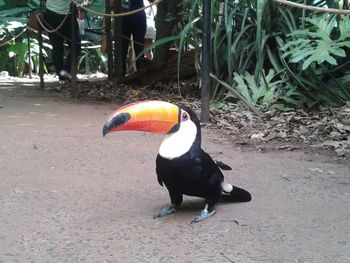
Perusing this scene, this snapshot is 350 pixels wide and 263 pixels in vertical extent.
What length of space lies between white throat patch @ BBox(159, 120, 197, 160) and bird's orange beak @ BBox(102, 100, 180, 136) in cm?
5

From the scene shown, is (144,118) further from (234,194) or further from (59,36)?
(59,36)

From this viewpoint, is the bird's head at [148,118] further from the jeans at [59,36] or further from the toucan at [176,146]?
the jeans at [59,36]

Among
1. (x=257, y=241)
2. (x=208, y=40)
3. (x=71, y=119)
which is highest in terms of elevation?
(x=208, y=40)

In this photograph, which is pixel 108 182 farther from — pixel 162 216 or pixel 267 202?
pixel 267 202

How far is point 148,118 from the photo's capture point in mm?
2275

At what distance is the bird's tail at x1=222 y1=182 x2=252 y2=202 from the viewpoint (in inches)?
104

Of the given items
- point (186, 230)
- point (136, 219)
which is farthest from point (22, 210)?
point (186, 230)

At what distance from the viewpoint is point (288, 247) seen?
220 centimetres

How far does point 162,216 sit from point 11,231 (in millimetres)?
678

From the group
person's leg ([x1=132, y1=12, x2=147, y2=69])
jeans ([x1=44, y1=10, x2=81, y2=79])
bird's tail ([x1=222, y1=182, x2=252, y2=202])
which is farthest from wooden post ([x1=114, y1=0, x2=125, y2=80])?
bird's tail ([x1=222, y1=182, x2=252, y2=202])

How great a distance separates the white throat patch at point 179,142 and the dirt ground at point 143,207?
0.34 metres

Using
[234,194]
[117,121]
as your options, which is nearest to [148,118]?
[117,121]

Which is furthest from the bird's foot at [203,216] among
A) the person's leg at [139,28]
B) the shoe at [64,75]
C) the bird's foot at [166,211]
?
the shoe at [64,75]

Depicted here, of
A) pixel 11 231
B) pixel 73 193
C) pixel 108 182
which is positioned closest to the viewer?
pixel 11 231
